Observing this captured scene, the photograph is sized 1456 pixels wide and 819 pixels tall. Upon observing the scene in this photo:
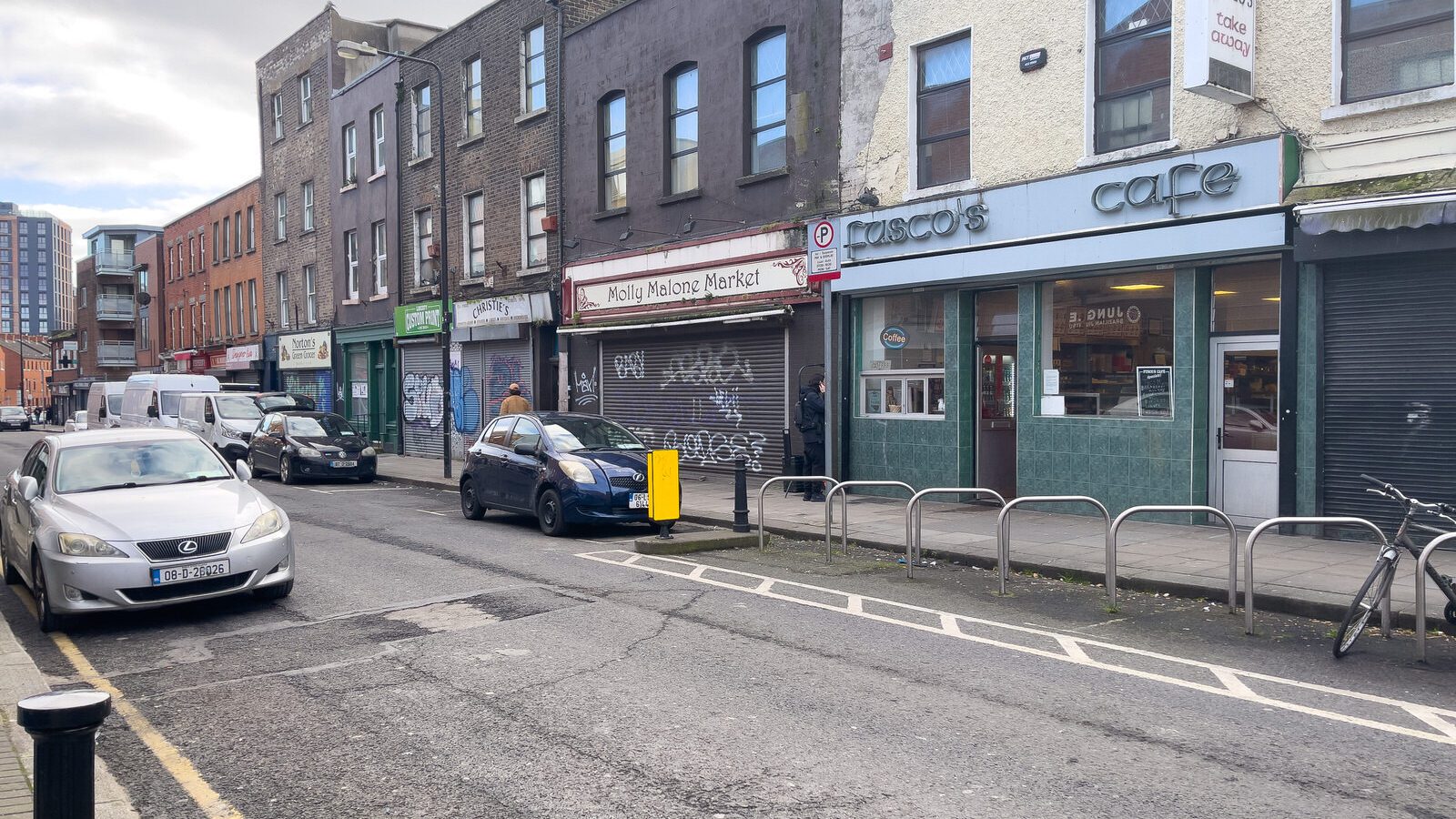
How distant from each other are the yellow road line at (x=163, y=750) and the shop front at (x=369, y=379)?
24.3 m

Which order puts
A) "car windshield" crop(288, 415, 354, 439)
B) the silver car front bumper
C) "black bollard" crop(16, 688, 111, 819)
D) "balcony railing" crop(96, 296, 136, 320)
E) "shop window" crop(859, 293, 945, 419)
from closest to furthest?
"black bollard" crop(16, 688, 111, 819) < the silver car front bumper < "shop window" crop(859, 293, 945, 419) < "car windshield" crop(288, 415, 354, 439) < "balcony railing" crop(96, 296, 136, 320)

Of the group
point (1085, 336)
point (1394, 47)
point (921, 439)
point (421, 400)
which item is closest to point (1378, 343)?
point (1394, 47)

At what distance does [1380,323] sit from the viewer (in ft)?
36.1

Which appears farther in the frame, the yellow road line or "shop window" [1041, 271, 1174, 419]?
"shop window" [1041, 271, 1174, 419]

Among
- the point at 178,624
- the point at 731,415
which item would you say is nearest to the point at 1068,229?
the point at 731,415

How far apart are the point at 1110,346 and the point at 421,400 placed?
66.0 feet

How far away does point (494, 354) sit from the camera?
85.4ft

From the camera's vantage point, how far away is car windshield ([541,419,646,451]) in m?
13.5

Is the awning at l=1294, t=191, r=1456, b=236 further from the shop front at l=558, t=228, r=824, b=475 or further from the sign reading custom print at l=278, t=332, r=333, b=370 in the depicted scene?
the sign reading custom print at l=278, t=332, r=333, b=370

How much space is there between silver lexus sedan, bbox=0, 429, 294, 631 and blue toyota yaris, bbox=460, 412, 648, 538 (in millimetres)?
4050

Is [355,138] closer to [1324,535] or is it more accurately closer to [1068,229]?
[1068,229]

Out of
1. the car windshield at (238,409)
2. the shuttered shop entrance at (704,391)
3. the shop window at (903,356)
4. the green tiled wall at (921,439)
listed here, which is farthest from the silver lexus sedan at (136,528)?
the car windshield at (238,409)

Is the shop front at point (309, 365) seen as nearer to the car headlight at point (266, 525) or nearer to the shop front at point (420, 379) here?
the shop front at point (420, 379)

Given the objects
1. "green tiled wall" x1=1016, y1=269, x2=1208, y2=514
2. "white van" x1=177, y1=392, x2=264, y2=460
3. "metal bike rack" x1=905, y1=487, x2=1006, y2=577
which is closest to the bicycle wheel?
"metal bike rack" x1=905, y1=487, x2=1006, y2=577
